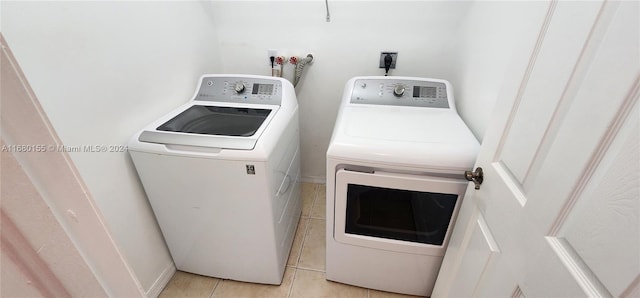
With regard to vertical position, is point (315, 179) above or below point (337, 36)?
below

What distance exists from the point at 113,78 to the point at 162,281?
110cm

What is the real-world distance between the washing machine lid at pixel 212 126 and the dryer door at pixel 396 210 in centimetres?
47

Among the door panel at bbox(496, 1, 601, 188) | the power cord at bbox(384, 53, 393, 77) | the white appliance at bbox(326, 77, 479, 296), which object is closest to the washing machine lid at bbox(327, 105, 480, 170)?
the white appliance at bbox(326, 77, 479, 296)

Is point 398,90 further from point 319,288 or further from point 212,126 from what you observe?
point 319,288

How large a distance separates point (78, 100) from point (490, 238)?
1454mm

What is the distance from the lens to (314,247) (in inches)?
67.6

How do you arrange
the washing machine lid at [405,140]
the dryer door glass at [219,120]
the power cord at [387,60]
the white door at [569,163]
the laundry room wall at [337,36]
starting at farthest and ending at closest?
the power cord at [387,60], the laundry room wall at [337,36], the dryer door glass at [219,120], the washing machine lid at [405,140], the white door at [569,163]

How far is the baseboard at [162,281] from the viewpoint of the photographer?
138cm

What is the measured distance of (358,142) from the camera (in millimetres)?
1037

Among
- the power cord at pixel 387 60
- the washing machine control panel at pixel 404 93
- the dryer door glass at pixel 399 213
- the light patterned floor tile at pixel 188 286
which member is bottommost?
the light patterned floor tile at pixel 188 286

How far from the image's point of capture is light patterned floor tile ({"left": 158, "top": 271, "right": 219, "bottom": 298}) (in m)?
1.43

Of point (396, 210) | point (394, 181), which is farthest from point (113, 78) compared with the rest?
point (396, 210)

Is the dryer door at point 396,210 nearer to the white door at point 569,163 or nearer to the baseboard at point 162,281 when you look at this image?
the white door at point 569,163

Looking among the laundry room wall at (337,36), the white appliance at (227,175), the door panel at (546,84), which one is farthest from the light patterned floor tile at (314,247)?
the door panel at (546,84)
